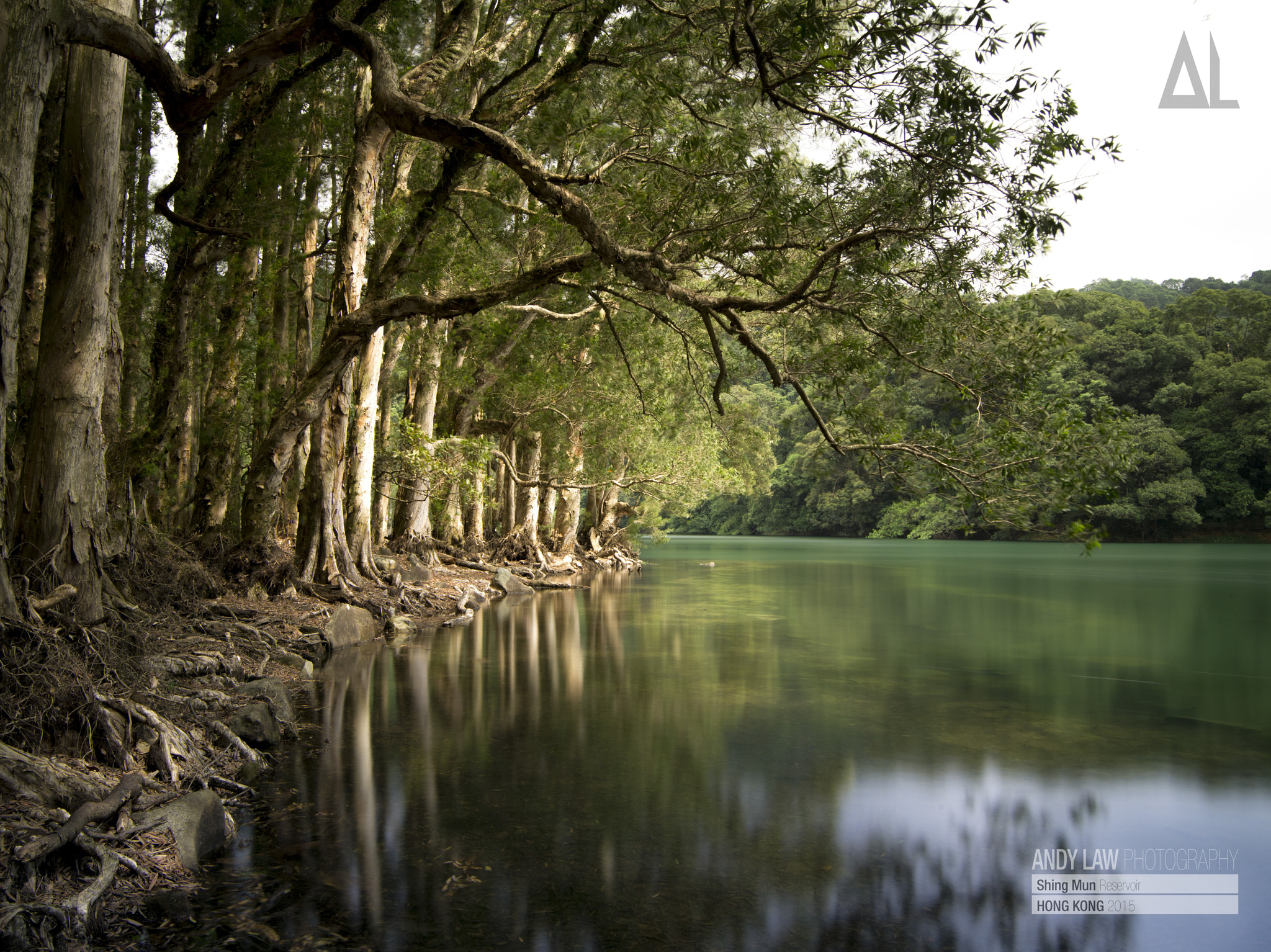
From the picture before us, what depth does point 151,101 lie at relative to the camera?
14.1 metres

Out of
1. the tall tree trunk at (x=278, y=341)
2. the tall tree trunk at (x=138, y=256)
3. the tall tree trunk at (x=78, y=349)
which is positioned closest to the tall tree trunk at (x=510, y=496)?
the tall tree trunk at (x=278, y=341)

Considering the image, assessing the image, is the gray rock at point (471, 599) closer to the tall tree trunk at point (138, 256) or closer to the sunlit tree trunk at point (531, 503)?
the tall tree trunk at point (138, 256)

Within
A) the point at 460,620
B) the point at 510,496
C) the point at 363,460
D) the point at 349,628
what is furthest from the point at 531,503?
the point at 349,628

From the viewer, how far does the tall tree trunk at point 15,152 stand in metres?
4.80

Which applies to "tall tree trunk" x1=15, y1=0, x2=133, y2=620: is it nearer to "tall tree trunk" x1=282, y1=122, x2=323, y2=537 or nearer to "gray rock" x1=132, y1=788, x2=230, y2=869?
"gray rock" x1=132, y1=788, x2=230, y2=869

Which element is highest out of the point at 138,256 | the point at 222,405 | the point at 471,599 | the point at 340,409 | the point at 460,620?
the point at 138,256

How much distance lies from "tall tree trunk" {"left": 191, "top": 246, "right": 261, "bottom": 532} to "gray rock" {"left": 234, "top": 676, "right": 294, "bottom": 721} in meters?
6.12

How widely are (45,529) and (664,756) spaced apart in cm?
492

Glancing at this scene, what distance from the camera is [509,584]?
1977cm

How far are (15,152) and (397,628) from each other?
869 cm

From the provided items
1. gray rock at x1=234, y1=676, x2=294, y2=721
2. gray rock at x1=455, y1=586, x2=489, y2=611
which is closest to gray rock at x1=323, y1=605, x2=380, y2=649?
gray rock at x1=455, y1=586, x2=489, y2=611

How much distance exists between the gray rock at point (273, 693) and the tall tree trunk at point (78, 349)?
131cm

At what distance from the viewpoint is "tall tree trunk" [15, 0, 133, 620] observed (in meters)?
5.88

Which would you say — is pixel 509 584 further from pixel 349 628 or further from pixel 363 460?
pixel 349 628
